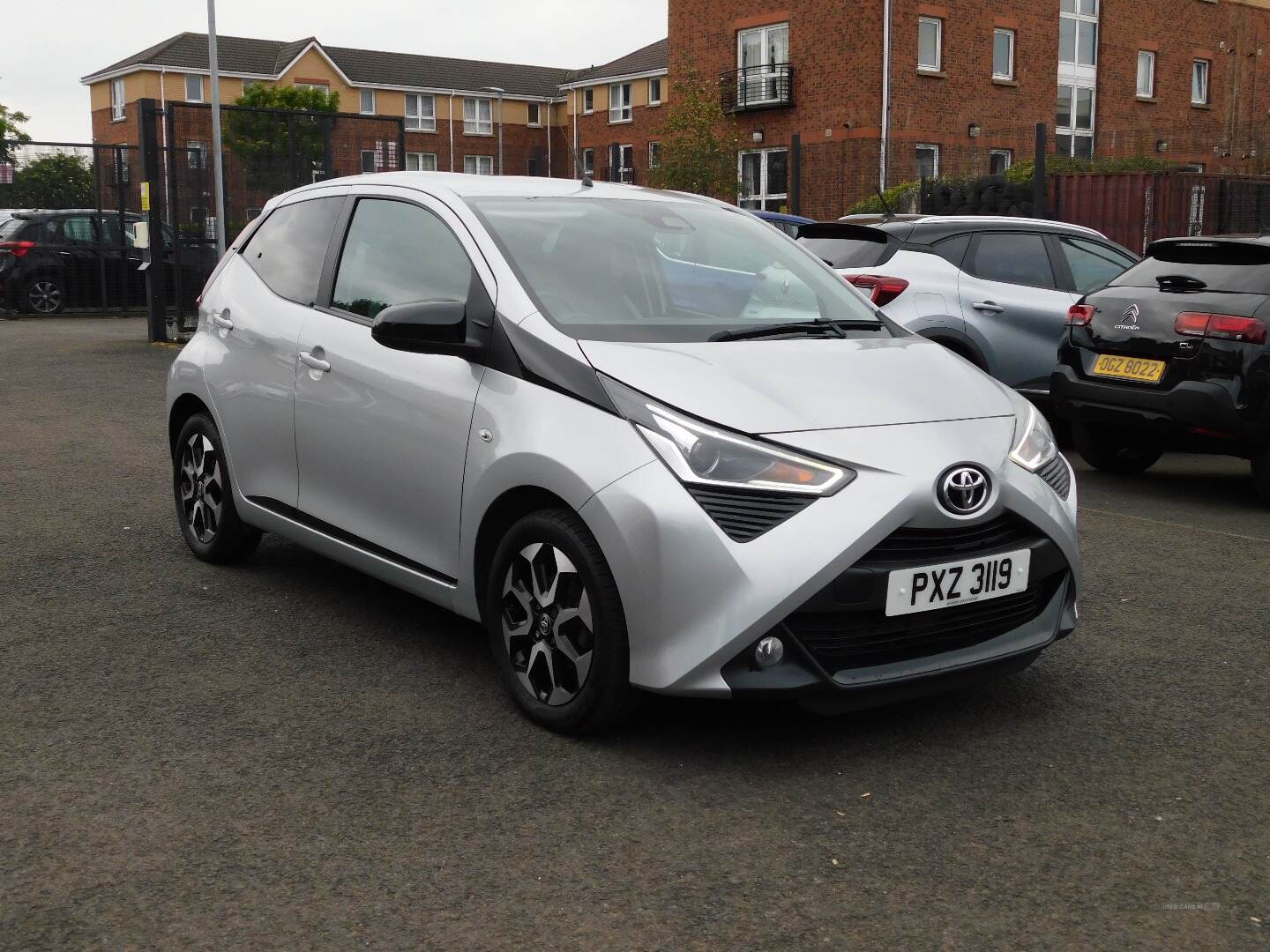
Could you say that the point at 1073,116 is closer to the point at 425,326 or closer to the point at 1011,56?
the point at 1011,56

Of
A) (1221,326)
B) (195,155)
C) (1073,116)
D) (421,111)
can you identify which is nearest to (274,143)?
(195,155)

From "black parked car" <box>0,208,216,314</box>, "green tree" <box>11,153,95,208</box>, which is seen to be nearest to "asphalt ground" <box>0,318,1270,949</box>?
"black parked car" <box>0,208,216,314</box>

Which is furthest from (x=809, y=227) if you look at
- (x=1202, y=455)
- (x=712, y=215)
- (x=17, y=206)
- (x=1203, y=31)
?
(x=1203, y=31)

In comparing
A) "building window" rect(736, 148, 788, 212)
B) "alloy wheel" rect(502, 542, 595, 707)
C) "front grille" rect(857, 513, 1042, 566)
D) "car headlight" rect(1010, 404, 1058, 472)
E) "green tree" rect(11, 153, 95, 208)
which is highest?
"building window" rect(736, 148, 788, 212)

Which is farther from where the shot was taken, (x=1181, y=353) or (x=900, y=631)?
(x=1181, y=353)

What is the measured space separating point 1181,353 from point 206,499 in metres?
5.18

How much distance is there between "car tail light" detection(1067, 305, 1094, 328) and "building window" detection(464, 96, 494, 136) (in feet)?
236

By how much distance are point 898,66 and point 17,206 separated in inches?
826

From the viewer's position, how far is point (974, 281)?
9.55m

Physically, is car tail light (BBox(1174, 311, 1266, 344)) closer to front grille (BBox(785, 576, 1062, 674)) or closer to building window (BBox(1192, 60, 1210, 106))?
front grille (BBox(785, 576, 1062, 674))

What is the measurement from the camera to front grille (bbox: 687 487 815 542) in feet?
11.9

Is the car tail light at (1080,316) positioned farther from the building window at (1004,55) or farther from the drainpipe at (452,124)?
the drainpipe at (452,124)

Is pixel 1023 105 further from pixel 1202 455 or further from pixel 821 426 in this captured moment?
pixel 821 426

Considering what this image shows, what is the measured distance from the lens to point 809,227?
1002 centimetres
